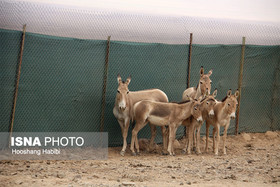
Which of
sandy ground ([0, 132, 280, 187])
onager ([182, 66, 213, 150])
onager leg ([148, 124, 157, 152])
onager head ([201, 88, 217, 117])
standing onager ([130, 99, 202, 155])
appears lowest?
sandy ground ([0, 132, 280, 187])

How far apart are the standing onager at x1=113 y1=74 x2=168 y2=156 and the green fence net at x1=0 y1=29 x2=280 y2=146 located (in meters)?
0.50

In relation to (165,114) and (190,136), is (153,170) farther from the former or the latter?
(190,136)

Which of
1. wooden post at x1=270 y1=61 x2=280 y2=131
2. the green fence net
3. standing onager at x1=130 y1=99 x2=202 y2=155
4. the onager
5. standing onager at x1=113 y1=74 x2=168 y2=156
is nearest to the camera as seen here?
the green fence net

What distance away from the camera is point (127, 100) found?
39.3 feet

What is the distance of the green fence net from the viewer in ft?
37.2

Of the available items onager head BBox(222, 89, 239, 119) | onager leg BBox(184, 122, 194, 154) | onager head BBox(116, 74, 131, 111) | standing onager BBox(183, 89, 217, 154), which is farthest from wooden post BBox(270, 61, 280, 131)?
onager head BBox(116, 74, 131, 111)

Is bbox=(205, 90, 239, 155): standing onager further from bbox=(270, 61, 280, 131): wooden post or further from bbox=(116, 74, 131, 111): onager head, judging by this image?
bbox=(270, 61, 280, 131): wooden post

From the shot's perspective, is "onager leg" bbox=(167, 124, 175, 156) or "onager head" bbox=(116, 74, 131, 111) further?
"onager leg" bbox=(167, 124, 175, 156)

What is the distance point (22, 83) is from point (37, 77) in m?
0.41

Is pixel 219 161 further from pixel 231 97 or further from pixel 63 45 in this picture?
pixel 63 45

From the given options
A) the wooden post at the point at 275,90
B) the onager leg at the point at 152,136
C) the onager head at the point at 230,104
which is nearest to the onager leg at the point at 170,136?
the onager leg at the point at 152,136

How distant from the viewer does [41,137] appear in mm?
11625

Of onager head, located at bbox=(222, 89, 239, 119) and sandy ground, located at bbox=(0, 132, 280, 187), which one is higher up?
onager head, located at bbox=(222, 89, 239, 119)

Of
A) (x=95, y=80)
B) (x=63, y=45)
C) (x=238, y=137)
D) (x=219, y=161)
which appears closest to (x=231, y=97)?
(x=219, y=161)
